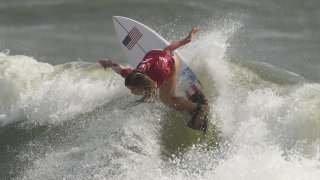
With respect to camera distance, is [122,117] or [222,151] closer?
[222,151]

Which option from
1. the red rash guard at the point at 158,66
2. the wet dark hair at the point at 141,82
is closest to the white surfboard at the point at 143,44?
the red rash guard at the point at 158,66

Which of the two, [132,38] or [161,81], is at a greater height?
[161,81]

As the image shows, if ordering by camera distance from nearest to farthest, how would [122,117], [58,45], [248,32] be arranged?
[122,117]
[248,32]
[58,45]

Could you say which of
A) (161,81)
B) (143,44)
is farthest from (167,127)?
(143,44)

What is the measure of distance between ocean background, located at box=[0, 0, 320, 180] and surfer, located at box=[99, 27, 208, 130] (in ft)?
0.85

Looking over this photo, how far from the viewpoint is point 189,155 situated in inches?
310

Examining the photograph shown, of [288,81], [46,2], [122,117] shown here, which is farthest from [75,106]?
[46,2]

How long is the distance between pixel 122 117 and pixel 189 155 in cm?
131

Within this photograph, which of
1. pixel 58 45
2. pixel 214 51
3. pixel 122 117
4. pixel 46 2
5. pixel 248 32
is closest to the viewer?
pixel 122 117

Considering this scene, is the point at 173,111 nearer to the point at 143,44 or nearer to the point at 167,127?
the point at 167,127

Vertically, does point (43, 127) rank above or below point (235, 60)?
below

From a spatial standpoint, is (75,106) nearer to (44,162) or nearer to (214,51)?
(44,162)

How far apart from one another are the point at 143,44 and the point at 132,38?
0.30 meters

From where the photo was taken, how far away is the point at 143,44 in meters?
9.53
